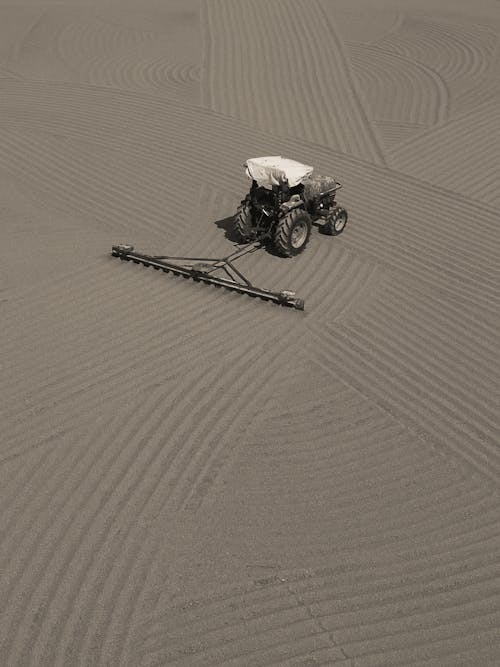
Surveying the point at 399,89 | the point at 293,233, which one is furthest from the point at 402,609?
the point at 399,89

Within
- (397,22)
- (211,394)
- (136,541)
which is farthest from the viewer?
(397,22)

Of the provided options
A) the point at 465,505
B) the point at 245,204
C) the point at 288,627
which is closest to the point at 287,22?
the point at 245,204

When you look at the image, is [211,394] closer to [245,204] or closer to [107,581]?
[107,581]

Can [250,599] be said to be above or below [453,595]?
below

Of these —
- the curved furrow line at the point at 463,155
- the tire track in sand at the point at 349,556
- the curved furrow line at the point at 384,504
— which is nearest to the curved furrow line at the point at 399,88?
the curved furrow line at the point at 463,155

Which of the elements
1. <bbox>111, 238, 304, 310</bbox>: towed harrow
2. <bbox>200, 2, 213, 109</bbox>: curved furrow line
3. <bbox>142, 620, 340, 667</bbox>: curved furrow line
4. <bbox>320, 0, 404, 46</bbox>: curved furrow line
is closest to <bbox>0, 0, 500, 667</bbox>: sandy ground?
<bbox>142, 620, 340, 667</bbox>: curved furrow line

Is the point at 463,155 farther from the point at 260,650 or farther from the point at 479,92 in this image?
the point at 260,650
